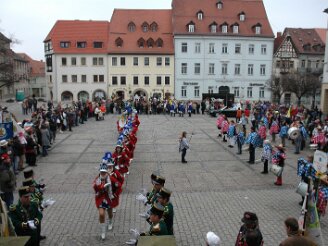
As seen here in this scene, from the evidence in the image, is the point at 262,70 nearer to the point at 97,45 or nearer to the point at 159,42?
the point at 159,42

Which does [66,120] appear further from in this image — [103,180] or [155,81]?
[155,81]

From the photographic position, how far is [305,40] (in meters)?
58.3

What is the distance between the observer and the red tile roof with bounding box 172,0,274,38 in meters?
52.5

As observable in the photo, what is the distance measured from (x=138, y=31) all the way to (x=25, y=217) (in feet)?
162

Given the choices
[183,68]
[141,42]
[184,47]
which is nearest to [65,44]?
[141,42]

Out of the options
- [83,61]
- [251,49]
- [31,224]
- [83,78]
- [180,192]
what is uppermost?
[251,49]

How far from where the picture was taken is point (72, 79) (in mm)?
53406

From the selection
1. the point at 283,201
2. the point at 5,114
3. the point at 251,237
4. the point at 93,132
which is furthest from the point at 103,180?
the point at 93,132

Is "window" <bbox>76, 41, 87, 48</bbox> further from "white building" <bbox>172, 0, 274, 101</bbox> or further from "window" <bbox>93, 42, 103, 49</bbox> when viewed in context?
"white building" <bbox>172, 0, 274, 101</bbox>

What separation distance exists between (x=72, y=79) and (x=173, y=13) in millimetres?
17736

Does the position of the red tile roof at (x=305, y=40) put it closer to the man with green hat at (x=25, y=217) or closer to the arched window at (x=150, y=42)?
the arched window at (x=150, y=42)

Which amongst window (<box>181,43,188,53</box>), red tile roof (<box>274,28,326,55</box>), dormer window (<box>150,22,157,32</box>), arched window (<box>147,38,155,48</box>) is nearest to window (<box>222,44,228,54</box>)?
window (<box>181,43,188,53</box>)

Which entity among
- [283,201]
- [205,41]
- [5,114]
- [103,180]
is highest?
[205,41]

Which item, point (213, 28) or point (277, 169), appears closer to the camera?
point (277, 169)
